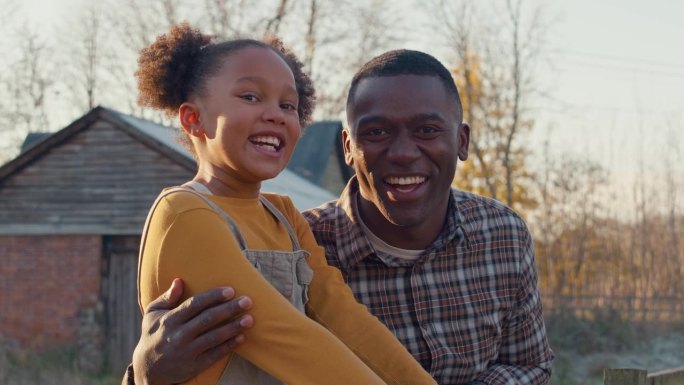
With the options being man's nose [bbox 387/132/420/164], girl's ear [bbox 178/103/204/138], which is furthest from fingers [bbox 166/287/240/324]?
man's nose [bbox 387/132/420/164]

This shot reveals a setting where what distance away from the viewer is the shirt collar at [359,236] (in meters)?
3.13

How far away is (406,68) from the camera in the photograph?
3.14 metres

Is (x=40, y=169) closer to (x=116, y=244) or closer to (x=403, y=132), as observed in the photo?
(x=116, y=244)

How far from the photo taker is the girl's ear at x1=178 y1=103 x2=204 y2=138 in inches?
107

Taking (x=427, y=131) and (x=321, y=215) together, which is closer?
(x=427, y=131)

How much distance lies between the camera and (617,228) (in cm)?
2139

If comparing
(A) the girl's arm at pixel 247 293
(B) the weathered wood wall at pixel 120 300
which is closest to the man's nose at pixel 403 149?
(A) the girl's arm at pixel 247 293

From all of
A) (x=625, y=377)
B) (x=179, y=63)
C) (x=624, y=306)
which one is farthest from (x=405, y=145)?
(x=624, y=306)

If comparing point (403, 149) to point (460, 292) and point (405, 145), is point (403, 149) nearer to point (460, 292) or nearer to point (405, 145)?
point (405, 145)

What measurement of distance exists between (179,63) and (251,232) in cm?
64

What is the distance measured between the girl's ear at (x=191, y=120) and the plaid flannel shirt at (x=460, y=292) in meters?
0.70

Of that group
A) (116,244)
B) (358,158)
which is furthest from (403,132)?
(116,244)

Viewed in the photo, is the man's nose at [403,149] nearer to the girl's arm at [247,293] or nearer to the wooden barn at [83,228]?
the girl's arm at [247,293]

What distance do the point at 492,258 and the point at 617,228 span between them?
19026 mm
